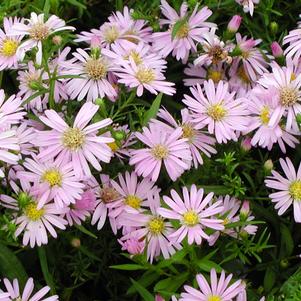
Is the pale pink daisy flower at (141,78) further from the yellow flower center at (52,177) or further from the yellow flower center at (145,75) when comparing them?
the yellow flower center at (52,177)

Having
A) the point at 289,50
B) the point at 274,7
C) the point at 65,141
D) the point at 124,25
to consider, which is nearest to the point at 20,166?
the point at 65,141

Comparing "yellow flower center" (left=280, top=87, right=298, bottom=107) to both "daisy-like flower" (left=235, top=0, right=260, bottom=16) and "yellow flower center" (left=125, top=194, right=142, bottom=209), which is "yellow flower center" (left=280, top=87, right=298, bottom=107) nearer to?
"daisy-like flower" (left=235, top=0, right=260, bottom=16)

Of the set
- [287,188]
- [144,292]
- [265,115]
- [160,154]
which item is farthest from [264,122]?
[144,292]

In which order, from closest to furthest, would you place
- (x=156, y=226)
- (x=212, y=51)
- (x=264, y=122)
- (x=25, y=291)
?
(x=25, y=291) < (x=156, y=226) < (x=264, y=122) < (x=212, y=51)

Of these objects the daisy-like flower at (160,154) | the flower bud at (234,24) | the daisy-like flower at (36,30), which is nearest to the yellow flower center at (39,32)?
the daisy-like flower at (36,30)

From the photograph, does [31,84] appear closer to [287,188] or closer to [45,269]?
[45,269]

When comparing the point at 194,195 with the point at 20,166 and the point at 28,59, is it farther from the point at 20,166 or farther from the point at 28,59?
the point at 28,59
